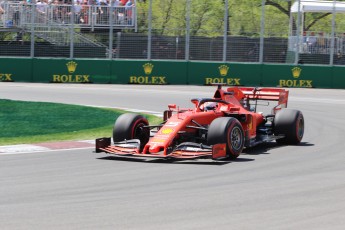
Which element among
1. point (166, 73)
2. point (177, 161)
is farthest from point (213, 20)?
point (177, 161)

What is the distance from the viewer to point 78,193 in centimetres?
966

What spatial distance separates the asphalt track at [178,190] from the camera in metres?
8.09

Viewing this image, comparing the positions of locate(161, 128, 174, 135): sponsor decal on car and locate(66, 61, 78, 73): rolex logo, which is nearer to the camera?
locate(161, 128, 174, 135): sponsor decal on car

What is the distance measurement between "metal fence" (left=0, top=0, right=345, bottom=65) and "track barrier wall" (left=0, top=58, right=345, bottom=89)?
301 mm

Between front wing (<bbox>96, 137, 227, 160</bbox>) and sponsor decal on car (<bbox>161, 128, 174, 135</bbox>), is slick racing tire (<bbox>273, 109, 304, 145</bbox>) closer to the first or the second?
front wing (<bbox>96, 137, 227, 160</bbox>)

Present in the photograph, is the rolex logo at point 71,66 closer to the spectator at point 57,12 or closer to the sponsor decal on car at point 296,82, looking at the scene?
the spectator at point 57,12

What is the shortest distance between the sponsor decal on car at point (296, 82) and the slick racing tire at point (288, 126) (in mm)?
19183

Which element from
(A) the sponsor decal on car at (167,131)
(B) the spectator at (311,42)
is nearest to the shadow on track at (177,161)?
(A) the sponsor decal on car at (167,131)

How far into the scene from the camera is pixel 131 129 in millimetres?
13727

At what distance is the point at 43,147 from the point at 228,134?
3784 mm

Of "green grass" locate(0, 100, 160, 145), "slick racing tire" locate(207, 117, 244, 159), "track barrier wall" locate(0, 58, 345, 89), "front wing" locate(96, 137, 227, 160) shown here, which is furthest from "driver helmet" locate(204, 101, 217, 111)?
"track barrier wall" locate(0, 58, 345, 89)

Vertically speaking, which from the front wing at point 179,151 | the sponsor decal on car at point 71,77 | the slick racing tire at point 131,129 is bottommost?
the front wing at point 179,151

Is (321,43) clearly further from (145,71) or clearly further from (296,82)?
(145,71)

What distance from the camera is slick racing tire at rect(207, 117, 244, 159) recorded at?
12734mm
